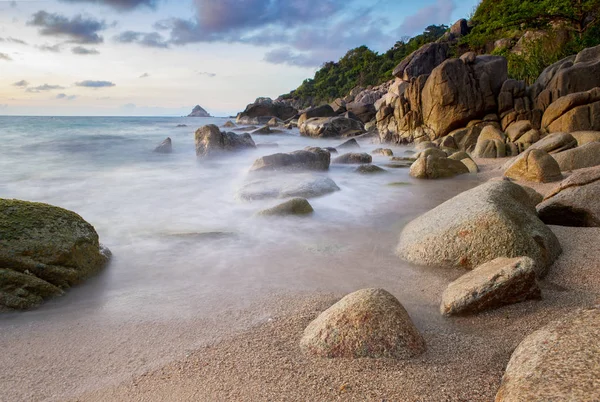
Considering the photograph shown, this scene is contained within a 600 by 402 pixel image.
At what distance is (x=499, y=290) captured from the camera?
2.84 metres

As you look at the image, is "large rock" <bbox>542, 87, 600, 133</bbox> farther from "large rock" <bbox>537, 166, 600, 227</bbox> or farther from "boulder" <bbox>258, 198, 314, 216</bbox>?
"boulder" <bbox>258, 198, 314, 216</bbox>

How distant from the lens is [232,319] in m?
3.08

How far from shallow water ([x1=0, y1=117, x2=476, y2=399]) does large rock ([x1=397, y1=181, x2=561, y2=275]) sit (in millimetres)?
343

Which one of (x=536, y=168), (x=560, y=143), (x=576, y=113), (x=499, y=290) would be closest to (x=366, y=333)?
(x=499, y=290)

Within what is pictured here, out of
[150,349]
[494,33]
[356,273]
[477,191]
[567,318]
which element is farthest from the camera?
[494,33]

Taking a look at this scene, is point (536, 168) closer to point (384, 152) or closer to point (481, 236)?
point (481, 236)

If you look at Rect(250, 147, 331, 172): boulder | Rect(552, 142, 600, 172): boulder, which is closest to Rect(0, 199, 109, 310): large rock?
Rect(250, 147, 331, 172): boulder

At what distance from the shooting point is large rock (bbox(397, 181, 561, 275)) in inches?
143

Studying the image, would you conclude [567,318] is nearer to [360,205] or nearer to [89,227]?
[89,227]

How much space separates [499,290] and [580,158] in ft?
23.9

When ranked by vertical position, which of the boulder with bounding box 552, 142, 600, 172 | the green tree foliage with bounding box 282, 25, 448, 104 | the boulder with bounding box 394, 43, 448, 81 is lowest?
the boulder with bounding box 552, 142, 600, 172

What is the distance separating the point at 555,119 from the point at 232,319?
42.1 feet

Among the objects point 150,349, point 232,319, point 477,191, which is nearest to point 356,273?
point 232,319

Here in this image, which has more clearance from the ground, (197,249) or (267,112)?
(267,112)
